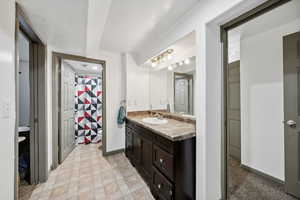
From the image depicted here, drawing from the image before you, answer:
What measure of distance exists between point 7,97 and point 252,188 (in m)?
2.88

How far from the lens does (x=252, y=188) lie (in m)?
1.64

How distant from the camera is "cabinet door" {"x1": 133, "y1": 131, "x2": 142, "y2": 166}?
201 cm

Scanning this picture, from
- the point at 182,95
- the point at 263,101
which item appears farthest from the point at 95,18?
the point at 263,101

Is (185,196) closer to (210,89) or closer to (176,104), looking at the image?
(210,89)

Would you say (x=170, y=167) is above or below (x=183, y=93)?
below

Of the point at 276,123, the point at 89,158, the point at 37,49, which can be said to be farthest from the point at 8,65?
the point at 276,123

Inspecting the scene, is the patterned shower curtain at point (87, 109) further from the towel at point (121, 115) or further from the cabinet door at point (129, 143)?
the cabinet door at point (129, 143)

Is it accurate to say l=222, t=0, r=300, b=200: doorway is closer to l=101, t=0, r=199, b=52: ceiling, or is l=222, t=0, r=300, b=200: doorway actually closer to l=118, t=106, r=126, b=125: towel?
l=101, t=0, r=199, b=52: ceiling

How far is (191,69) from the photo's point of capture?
1.91 metres

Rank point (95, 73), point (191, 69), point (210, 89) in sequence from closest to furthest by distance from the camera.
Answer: point (210, 89) < point (191, 69) < point (95, 73)

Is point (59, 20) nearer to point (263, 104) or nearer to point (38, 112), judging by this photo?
point (38, 112)

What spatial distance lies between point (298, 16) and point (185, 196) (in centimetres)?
253

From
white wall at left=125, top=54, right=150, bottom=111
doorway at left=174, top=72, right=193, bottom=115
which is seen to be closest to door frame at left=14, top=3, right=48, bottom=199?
white wall at left=125, top=54, right=150, bottom=111

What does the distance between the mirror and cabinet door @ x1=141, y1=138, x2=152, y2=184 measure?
80 cm
